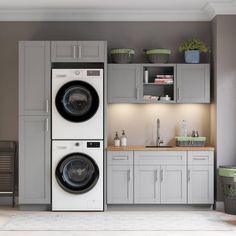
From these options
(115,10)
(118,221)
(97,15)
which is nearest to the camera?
(118,221)

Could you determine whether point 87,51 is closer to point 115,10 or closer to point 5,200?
point 115,10

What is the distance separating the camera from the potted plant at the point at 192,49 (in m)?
6.61

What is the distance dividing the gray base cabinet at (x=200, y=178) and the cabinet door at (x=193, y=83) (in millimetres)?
735

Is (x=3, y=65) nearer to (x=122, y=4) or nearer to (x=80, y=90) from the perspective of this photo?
(x=80, y=90)

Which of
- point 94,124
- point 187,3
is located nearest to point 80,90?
point 94,124

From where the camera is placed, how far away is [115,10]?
6.72 meters

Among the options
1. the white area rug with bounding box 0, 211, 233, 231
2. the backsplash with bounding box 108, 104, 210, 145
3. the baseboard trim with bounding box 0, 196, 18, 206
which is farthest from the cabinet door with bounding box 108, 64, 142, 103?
the baseboard trim with bounding box 0, 196, 18, 206

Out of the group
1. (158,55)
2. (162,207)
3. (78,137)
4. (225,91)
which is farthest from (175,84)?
(162,207)

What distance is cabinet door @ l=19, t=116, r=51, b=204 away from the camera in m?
6.41

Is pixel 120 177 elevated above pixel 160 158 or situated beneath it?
situated beneath

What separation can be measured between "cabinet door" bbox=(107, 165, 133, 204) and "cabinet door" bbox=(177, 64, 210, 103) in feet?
3.87

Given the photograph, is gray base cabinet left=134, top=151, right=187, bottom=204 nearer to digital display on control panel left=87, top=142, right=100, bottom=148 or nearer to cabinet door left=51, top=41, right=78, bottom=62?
digital display on control panel left=87, top=142, right=100, bottom=148

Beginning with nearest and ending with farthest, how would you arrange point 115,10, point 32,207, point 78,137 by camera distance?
point 78,137, point 32,207, point 115,10

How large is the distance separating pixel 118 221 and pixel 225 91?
86.4 inches
